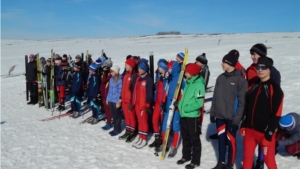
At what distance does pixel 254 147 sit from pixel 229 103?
0.82 metres

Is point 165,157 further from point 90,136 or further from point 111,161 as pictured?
point 90,136

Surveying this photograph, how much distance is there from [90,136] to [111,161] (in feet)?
6.20

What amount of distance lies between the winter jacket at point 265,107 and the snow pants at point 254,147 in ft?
0.32

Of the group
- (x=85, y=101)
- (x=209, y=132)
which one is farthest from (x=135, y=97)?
(x=85, y=101)

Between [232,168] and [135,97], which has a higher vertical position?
[135,97]

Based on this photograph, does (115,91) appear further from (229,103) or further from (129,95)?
(229,103)

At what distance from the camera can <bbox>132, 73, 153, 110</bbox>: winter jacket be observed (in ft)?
20.0

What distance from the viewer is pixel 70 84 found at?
379 inches

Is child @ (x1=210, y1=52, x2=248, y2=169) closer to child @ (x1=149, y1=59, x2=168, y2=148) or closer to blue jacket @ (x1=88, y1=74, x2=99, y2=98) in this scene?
child @ (x1=149, y1=59, x2=168, y2=148)

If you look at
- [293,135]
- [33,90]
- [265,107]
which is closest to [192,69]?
[265,107]

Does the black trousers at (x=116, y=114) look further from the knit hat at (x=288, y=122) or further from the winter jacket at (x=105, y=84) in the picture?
the knit hat at (x=288, y=122)

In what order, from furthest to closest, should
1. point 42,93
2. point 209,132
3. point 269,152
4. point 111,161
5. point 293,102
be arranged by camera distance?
point 42,93, point 293,102, point 209,132, point 111,161, point 269,152

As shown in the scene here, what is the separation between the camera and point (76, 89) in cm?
885

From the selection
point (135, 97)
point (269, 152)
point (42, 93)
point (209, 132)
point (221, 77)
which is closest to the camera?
point (269, 152)
